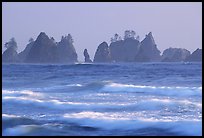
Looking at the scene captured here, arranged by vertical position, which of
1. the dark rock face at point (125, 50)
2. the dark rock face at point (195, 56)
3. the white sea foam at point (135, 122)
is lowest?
the white sea foam at point (135, 122)

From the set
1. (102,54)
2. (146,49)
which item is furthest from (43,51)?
(146,49)

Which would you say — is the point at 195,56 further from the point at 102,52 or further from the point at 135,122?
the point at 135,122

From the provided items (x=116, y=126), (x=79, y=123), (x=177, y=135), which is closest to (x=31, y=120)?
(x=79, y=123)

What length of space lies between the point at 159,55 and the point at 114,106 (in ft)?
294

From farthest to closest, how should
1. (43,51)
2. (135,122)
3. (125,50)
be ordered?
1. (125,50)
2. (43,51)
3. (135,122)

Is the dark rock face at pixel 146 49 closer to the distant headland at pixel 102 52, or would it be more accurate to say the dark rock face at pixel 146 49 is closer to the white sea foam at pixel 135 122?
the distant headland at pixel 102 52

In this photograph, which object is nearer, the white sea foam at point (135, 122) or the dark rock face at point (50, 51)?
the white sea foam at point (135, 122)

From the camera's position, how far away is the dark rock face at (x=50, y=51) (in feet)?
287

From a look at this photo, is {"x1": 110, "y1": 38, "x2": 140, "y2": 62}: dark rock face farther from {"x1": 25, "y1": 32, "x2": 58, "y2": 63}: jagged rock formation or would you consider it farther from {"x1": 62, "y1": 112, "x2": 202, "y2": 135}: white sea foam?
{"x1": 62, "y1": 112, "x2": 202, "y2": 135}: white sea foam

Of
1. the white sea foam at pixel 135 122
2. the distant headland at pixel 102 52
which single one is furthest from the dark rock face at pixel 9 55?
the white sea foam at pixel 135 122

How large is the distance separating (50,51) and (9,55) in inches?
373

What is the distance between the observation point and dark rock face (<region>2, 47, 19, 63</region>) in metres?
92.9

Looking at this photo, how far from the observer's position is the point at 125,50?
9788 centimetres

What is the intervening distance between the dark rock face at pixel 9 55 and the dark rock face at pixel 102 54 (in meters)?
17.0
